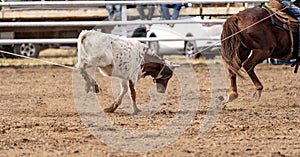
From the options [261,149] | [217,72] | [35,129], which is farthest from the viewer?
[217,72]

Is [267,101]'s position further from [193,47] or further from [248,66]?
[193,47]

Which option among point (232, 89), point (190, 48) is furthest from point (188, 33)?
point (232, 89)

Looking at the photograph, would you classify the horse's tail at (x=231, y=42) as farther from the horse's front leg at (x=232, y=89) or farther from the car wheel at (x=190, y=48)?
the car wheel at (x=190, y=48)

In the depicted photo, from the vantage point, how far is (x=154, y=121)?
340 inches

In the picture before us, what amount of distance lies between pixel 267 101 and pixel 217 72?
15.0ft

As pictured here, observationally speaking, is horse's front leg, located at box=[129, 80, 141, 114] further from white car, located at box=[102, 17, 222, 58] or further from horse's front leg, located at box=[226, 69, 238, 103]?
white car, located at box=[102, 17, 222, 58]

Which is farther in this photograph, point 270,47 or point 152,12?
point 152,12

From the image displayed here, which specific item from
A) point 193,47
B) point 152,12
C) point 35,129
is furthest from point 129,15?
point 35,129

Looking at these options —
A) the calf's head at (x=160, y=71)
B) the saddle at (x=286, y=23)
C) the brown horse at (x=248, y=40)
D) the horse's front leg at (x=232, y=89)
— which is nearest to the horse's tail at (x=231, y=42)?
the brown horse at (x=248, y=40)

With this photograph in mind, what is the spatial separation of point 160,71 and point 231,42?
1.04 m

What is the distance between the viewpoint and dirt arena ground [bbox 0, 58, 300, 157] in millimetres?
6832

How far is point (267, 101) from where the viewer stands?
1091 cm

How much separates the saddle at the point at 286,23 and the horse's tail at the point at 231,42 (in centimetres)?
57

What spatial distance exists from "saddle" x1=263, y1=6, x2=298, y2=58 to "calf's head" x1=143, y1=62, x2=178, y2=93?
5.06 feet
